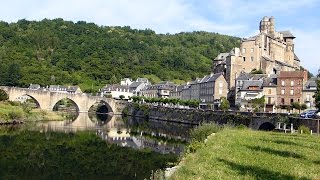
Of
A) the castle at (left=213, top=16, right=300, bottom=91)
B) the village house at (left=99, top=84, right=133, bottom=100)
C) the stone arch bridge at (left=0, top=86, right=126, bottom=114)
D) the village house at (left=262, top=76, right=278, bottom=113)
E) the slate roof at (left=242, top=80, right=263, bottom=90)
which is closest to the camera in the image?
the village house at (left=262, top=76, right=278, bottom=113)

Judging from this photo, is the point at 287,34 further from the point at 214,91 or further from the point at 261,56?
the point at 214,91

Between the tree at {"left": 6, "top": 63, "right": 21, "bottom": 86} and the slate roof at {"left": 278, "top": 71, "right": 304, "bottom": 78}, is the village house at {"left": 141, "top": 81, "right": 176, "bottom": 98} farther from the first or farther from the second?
the slate roof at {"left": 278, "top": 71, "right": 304, "bottom": 78}

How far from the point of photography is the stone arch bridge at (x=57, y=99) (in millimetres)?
90312

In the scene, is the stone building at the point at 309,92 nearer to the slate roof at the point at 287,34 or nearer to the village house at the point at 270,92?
the village house at the point at 270,92

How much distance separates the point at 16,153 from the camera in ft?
110

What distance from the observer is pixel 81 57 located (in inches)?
6594

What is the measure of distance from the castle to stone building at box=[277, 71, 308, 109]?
49.6 ft

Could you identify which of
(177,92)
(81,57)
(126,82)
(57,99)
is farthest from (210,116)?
(81,57)

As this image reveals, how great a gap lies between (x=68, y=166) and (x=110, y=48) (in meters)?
156

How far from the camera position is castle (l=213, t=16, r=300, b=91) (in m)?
97.3

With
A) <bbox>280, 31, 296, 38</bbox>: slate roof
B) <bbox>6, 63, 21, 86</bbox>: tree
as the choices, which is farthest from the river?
<bbox>6, 63, 21, 86</bbox>: tree

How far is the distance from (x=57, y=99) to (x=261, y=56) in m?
47.4

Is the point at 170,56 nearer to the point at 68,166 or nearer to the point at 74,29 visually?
the point at 74,29

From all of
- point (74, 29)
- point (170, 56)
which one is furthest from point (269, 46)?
point (74, 29)
